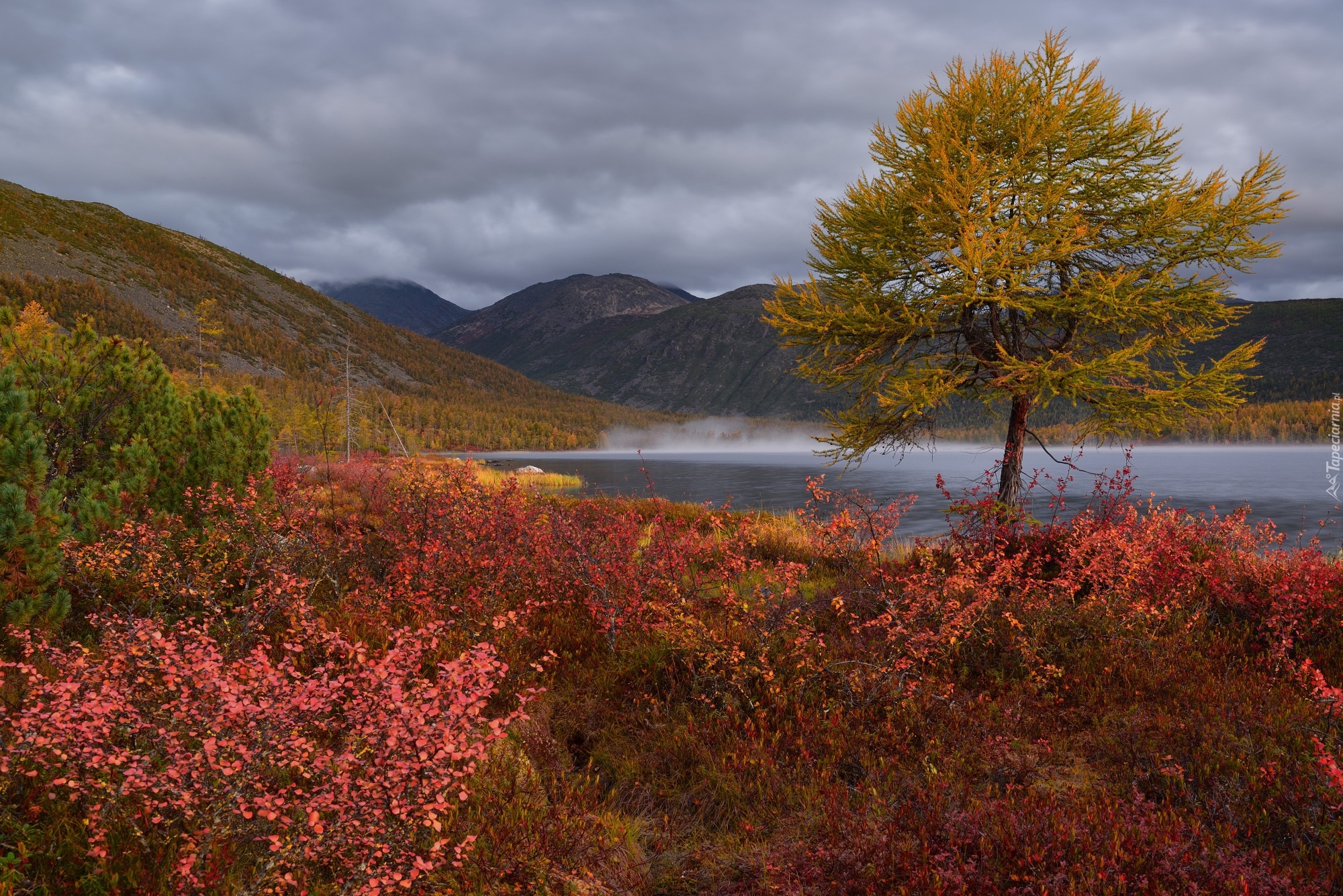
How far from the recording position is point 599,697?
6.27m

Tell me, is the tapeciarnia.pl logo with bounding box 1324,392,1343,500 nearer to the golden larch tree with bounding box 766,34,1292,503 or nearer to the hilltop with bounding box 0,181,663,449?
the golden larch tree with bounding box 766,34,1292,503

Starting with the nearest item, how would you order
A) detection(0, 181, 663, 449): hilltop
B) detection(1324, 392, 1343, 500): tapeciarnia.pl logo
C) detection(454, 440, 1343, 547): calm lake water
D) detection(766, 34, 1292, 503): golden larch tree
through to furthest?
detection(766, 34, 1292, 503): golden larch tree → detection(1324, 392, 1343, 500): tapeciarnia.pl logo → detection(454, 440, 1343, 547): calm lake water → detection(0, 181, 663, 449): hilltop

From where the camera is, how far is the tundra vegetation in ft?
10.8

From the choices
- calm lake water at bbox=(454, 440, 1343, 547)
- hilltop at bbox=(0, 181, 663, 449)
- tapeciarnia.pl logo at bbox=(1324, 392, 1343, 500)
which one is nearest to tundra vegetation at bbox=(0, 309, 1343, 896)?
calm lake water at bbox=(454, 440, 1343, 547)

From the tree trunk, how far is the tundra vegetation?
0.94 metres

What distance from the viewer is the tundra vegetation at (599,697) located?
3.29m

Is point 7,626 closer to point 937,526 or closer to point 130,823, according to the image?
point 130,823

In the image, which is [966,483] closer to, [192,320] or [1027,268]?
[1027,268]

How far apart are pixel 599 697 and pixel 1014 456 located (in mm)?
9095

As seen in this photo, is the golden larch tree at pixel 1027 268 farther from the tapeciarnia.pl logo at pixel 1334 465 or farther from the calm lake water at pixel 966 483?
the tapeciarnia.pl logo at pixel 1334 465

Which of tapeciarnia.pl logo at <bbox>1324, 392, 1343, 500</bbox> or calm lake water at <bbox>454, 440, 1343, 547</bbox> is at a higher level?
tapeciarnia.pl logo at <bbox>1324, 392, 1343, 500</bbox>

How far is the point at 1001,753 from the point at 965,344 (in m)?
9.45

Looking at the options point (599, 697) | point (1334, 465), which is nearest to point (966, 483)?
point (599, 697)

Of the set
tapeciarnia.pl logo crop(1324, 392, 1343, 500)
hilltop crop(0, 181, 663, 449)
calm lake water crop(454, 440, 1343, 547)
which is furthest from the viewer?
hilltop crop(0, 181, 663, 449)
